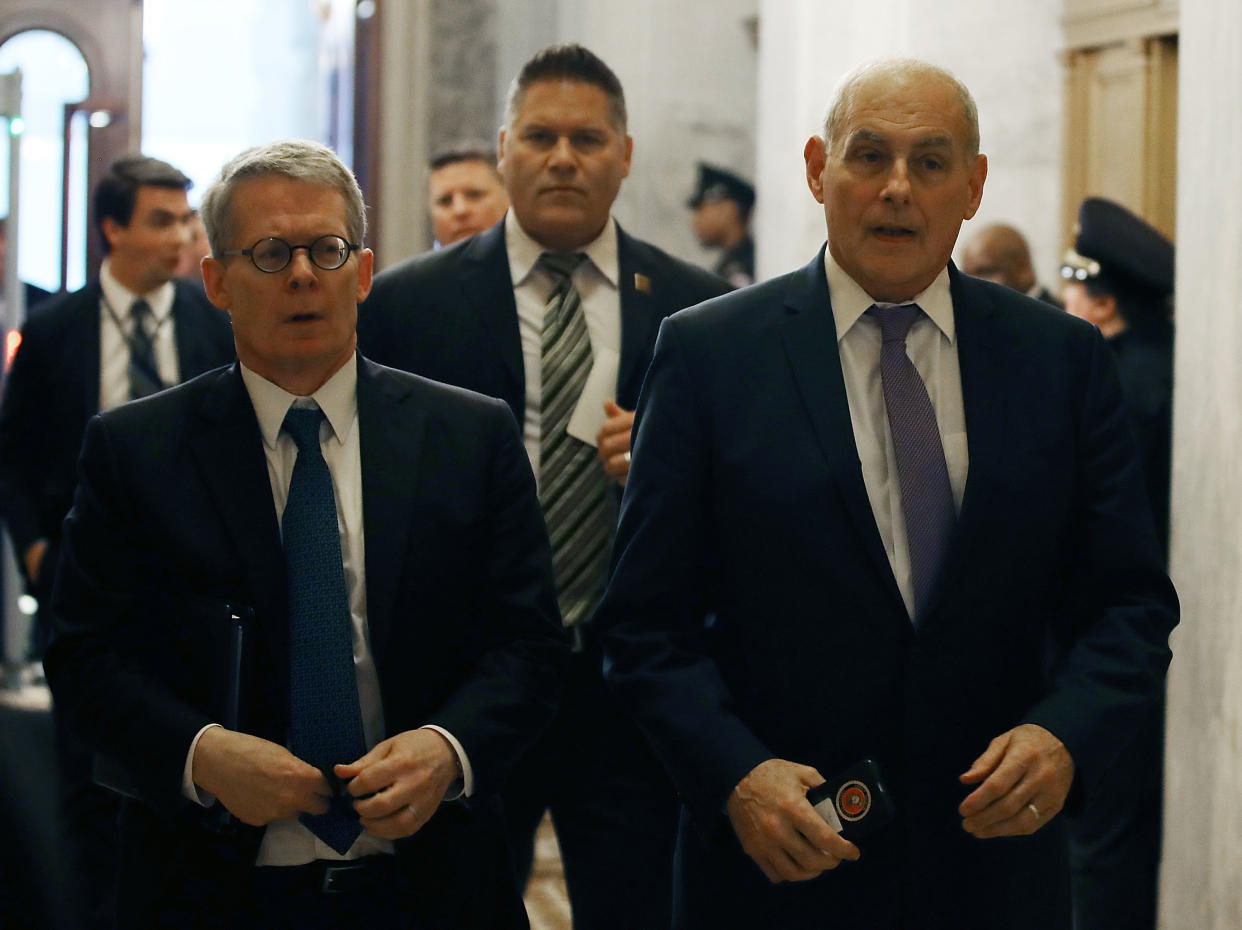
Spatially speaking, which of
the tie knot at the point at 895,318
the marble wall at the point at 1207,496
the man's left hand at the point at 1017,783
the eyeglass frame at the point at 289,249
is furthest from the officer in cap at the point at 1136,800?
the eyeglass frame at the point at 289,249

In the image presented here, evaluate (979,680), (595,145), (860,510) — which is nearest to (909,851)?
(979,680)

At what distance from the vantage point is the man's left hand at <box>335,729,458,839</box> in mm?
2111

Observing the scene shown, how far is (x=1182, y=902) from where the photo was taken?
3410 mm

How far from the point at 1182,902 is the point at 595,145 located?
189 cm

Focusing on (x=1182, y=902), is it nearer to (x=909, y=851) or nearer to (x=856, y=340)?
(x=909, y=851)

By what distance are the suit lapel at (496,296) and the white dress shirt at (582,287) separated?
1.0 inches

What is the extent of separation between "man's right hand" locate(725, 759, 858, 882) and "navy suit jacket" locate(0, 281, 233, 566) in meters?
2.97

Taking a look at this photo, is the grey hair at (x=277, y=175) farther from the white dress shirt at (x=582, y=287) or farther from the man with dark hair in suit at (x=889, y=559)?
the white dress shirt at (x=582, y=287)

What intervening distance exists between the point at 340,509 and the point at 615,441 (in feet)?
2.70

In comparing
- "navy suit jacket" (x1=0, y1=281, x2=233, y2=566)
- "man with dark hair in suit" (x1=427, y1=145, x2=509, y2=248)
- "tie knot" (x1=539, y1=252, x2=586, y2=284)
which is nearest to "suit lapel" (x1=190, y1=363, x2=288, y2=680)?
"tie knot" (x1=539, y1=252, x2=586, y2=284)

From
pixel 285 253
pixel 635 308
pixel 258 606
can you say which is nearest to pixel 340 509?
pixel 258 606

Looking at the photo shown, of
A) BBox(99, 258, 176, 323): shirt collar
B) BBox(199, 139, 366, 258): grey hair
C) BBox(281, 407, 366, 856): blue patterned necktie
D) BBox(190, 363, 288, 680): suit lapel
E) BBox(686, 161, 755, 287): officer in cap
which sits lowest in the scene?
BBox(281, 407, 366, 856): blue patterned necktie

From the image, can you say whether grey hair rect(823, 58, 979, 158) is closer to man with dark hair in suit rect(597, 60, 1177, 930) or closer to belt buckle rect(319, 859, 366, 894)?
man with dark hair in suit rect(597, 60, 1177, 930)

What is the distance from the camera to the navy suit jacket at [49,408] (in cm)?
467
